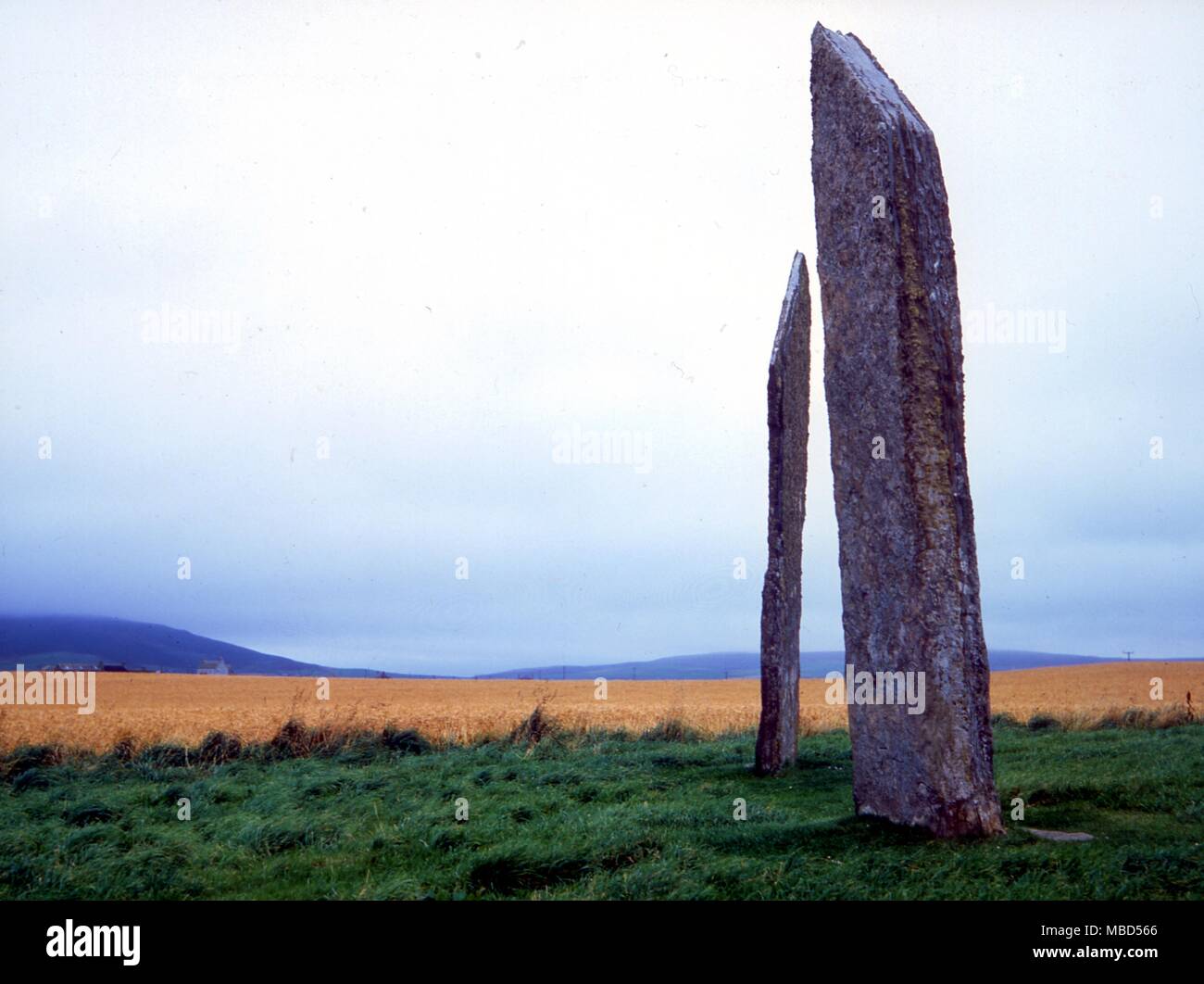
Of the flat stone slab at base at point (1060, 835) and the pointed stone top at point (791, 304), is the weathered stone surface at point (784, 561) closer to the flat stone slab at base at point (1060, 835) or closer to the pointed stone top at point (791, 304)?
the pointed stone top at point (791, 304)

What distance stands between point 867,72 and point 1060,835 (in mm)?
6813

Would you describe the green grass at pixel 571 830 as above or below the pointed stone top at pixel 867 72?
below

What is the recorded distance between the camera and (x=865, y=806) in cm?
823

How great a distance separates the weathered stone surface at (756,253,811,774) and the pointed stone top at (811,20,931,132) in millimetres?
4105

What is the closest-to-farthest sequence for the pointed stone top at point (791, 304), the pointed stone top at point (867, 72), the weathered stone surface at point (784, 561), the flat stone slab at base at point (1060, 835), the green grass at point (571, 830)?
the green grass at point (571, 830), the flat stone slab at base at point (1060, 835), the pointed stone top at point (867, 72), the weathered stone surface at point (784, 561), the pointed stone top at point (791, 304)

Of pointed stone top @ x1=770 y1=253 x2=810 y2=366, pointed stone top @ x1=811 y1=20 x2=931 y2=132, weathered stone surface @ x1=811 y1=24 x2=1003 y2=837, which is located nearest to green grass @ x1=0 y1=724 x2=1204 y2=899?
weathered stone surface @ x1=811 y1=24 x2=1003 y2=837

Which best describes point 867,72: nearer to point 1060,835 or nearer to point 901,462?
point 901,462

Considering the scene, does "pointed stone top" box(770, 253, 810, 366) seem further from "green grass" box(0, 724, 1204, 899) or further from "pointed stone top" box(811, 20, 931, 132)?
"green grass" box(0, 724, 1204, 899)

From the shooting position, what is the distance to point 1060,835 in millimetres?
7652

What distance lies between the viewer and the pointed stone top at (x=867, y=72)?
27.7ft

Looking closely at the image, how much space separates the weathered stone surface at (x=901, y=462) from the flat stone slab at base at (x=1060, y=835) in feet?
A: 1.23

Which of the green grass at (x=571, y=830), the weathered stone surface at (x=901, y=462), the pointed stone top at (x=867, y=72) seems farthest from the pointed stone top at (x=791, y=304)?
the green grass at (x=571, y=830)

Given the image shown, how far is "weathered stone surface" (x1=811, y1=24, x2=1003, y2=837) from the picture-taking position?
24.9ft
